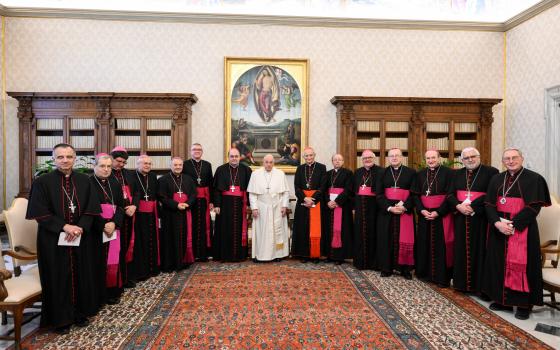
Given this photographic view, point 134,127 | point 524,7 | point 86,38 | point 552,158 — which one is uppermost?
point 524,7

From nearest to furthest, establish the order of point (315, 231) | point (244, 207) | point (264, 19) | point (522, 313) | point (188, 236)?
point (522, 313) < point (188, 236) < point (315, 231) < point (244, 207) < point (264, 19)

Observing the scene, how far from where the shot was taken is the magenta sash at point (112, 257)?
13.2 ft

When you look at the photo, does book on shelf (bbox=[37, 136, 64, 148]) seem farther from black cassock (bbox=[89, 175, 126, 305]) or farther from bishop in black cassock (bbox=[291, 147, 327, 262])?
bishop in black cassock (bbox=[291, 147, 327, 262])

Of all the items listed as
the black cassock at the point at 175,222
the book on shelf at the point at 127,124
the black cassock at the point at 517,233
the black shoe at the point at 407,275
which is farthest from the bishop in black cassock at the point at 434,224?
the book on shelf at the point at 127,124

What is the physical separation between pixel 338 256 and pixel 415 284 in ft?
4.34

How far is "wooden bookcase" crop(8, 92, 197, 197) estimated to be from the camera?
7.44 meters

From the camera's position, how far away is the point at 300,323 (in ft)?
11.7

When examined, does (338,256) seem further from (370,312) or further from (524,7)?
(524,7)

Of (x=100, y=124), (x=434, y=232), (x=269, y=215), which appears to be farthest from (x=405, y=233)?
(x=100, y=124)

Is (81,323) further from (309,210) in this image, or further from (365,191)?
(365,191)

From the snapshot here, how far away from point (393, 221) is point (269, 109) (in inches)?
163

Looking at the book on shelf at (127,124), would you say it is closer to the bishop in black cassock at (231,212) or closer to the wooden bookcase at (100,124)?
the wooden bookcase at (100,124)

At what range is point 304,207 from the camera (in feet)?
19.9

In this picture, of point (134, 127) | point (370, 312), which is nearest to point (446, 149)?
point (370, 312)
